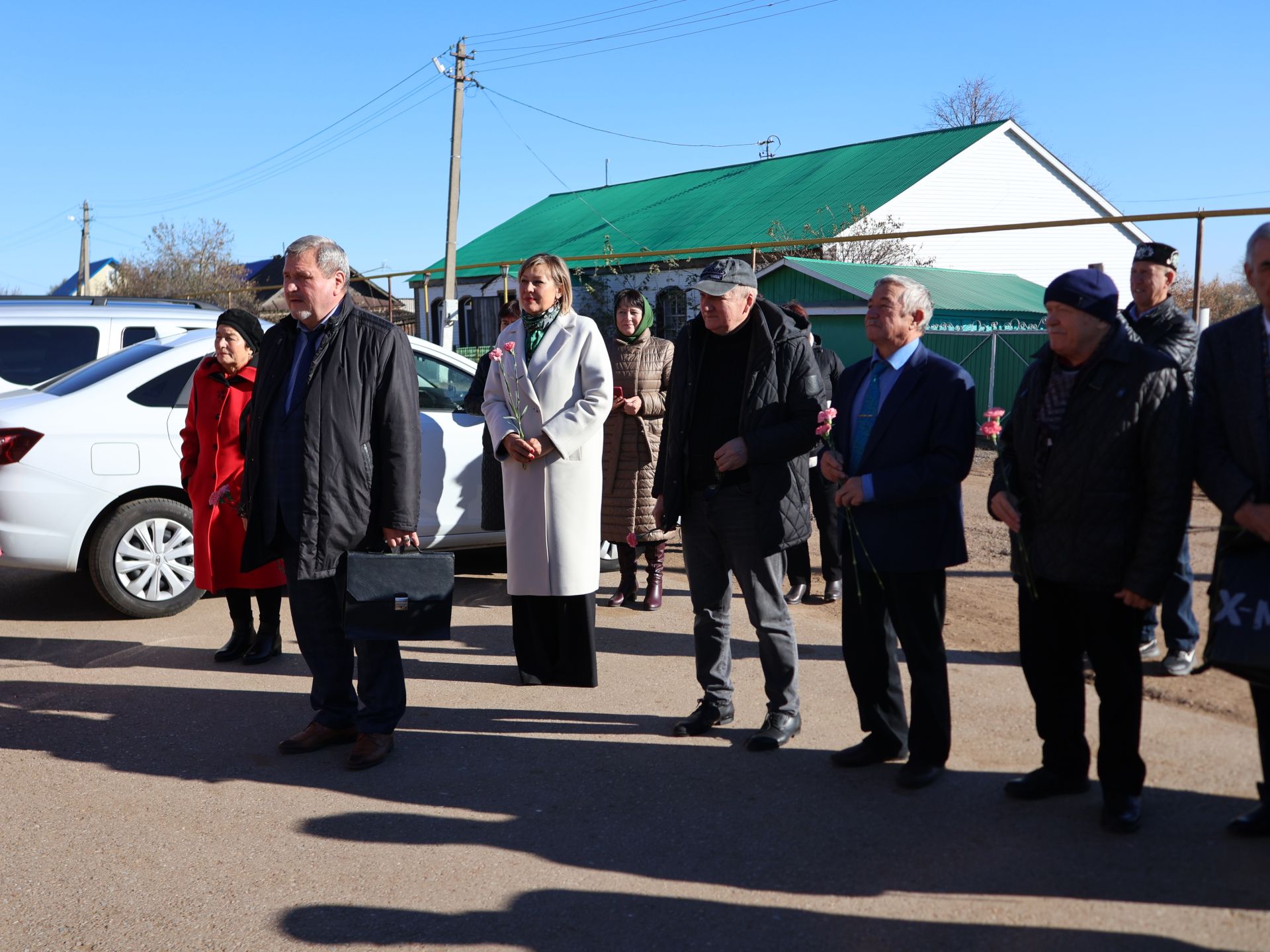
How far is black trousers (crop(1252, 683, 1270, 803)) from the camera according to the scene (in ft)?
11.9

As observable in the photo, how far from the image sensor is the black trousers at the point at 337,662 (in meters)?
4.65

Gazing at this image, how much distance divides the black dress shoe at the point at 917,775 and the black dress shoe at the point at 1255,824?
3.22 feet

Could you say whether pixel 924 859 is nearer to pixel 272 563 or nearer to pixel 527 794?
pixel 527 794

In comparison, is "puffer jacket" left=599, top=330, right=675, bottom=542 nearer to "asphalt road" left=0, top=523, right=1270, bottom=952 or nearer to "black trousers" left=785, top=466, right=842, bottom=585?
"black trousers" left=785, top=466, right=842, bottom=585

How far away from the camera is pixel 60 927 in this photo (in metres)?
3.32

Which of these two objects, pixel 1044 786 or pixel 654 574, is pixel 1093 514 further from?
pixel 654 574

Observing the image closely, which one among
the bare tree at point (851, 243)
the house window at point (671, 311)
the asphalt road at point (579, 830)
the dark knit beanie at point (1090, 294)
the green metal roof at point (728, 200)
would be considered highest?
the green metal roof at point (728, 200)

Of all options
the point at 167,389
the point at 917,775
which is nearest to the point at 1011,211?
the point at 167,389

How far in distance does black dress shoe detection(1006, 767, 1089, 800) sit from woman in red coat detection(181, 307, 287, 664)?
3.75 metres

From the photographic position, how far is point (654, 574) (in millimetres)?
7168

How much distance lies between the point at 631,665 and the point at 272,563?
6.53ft

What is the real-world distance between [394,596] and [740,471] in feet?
4.85

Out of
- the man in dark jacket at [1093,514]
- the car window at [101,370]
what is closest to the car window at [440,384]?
the car window at [101,370]

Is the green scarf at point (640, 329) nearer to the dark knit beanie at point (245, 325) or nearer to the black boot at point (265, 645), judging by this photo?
the dark knit beanie at point (245, 325)
